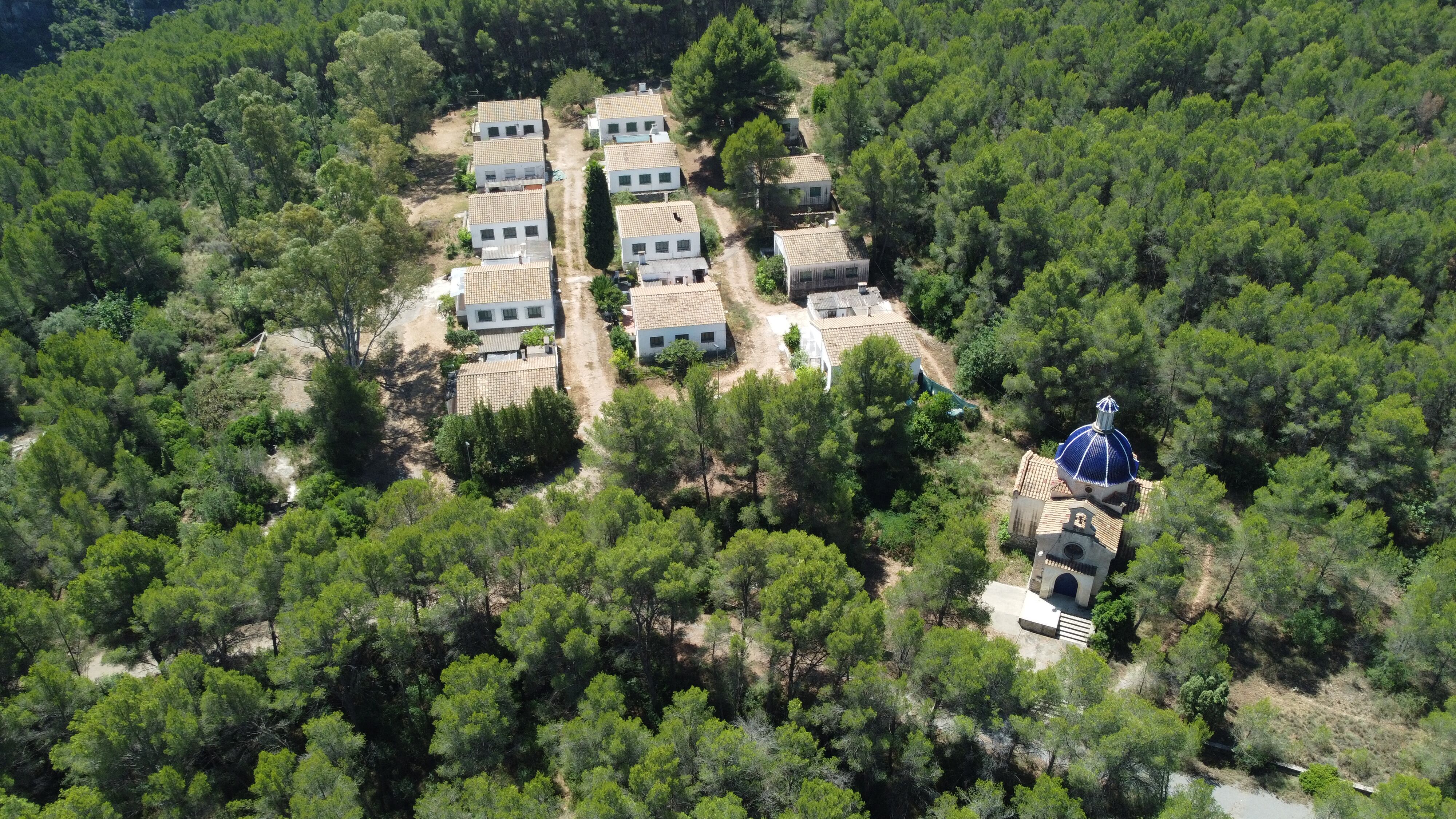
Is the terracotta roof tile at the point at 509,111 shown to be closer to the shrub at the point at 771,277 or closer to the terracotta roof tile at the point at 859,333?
the shrub at the point at 771,277

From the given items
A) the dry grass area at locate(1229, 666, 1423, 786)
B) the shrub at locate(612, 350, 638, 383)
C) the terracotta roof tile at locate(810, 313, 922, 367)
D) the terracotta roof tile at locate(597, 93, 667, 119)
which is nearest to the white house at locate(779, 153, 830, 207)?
the terracotta roof tile at locate(597, 93, 667, 119)

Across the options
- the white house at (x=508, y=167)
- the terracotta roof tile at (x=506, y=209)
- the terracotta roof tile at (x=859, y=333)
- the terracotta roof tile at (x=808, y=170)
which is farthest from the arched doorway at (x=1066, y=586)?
the white house at (x=508, y=167)

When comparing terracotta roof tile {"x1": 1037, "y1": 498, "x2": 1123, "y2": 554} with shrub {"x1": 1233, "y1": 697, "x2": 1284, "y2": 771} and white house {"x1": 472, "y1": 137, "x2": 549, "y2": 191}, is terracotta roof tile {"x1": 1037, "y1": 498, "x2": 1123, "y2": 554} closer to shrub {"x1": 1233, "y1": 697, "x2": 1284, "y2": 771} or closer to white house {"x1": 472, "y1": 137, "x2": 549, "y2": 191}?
shrub {"x1": 1233, "y1": 697, "x2": 1284, "y2": 771}

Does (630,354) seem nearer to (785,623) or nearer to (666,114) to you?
(785,623)

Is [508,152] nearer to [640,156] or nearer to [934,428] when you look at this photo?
[640,156]

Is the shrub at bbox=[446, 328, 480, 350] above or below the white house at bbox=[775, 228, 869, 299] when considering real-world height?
below

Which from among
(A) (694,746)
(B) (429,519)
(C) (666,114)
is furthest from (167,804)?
(C) (666,114)
